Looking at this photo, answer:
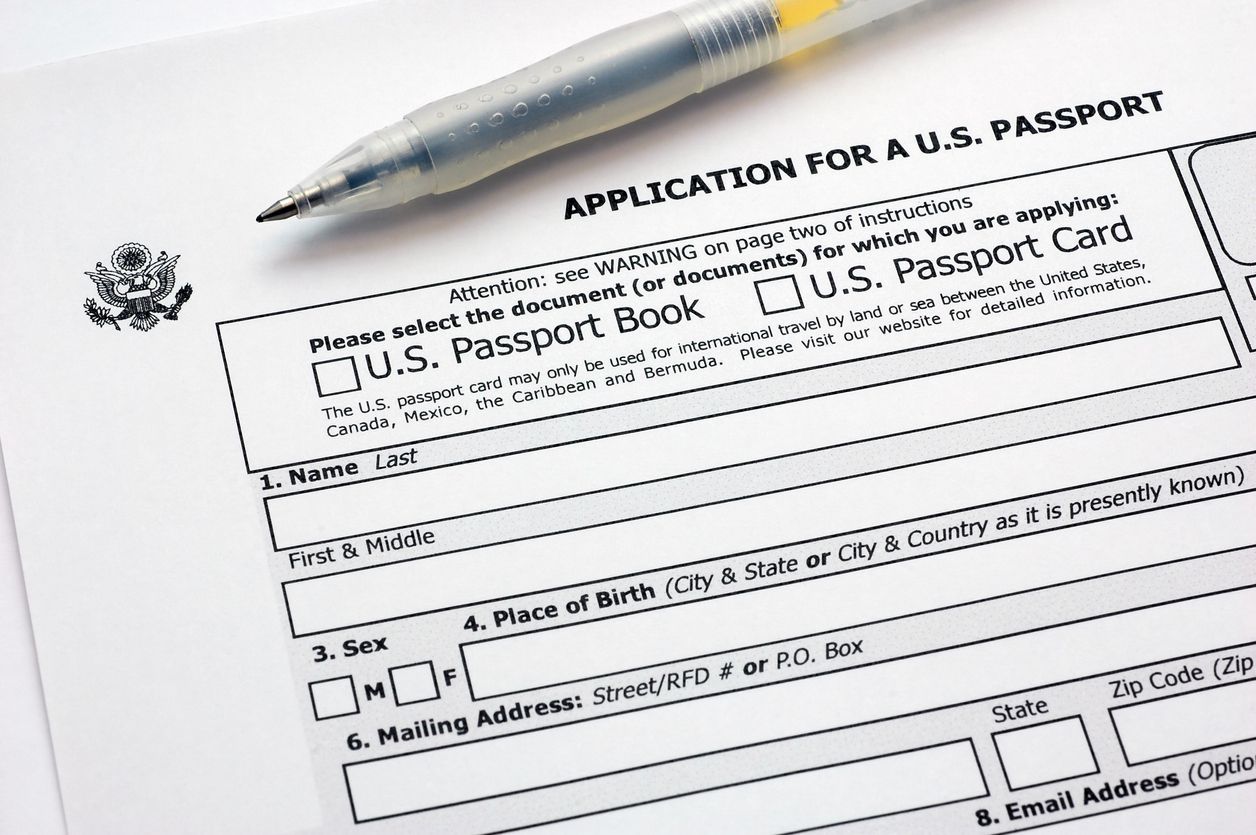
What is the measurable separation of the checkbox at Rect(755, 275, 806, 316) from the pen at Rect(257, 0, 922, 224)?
12 centimetres

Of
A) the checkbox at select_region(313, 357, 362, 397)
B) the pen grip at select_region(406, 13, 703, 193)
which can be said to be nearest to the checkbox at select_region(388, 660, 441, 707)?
the checkbox at select_region(313, 357, 362, 397)

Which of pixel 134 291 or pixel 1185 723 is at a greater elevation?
pixel 134 291

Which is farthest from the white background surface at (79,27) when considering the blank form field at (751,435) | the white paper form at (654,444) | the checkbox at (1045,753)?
the checkbox at (1045,753)

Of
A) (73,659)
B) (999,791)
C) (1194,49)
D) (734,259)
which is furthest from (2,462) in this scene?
(1194,49)

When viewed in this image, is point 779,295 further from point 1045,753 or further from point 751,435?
point 1045,753

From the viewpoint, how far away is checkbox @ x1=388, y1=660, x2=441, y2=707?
1.81 ft

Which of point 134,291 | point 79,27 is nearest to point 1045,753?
point 134,291

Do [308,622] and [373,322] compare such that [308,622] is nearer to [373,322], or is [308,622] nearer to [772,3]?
[373,322]

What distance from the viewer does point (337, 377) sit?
0.60 metres

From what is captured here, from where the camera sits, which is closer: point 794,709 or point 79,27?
point 794,709

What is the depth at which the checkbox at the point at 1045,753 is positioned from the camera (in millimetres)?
548

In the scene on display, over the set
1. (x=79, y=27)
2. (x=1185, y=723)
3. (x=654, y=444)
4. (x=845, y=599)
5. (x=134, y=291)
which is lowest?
(x=1185, y=723)

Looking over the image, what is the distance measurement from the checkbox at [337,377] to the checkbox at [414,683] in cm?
15

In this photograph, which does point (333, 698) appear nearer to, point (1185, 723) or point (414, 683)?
point (414, 683)
